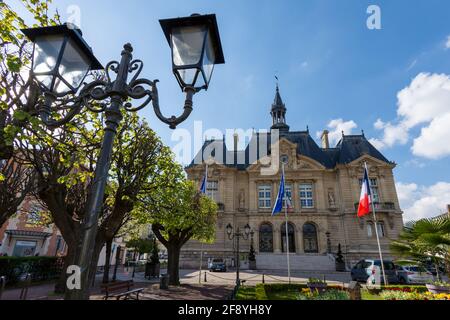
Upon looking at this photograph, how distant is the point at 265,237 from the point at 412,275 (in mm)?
17911

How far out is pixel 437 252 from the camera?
848cm

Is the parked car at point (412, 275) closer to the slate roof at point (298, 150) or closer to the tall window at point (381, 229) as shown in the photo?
the tall window at point (381, 229)

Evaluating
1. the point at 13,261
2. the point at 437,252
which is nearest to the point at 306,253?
the point at 437,252

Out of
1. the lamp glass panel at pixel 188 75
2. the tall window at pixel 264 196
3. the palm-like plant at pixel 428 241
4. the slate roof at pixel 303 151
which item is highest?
the slate roof at pixel 303 151

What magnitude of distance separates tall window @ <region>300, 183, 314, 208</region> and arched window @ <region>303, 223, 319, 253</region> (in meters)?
2.73

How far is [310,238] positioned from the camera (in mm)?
32625

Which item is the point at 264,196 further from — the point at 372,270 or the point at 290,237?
the point at 372,270

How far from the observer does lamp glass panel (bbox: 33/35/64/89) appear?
10.4ft

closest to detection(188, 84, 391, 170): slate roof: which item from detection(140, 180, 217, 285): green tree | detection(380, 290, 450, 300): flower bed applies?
detection(140, 180, 217, 285): green tree

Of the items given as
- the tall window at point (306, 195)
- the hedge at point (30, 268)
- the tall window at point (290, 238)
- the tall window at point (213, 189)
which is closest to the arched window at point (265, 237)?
the tall window at point (290, 238)

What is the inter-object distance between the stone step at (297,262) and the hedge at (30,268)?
19374 millimetres

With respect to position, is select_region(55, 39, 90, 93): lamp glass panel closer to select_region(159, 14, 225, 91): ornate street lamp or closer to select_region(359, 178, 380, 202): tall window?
select_region(159, 14, 225, 91): ornate street lamp

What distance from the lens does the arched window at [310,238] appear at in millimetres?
32188
